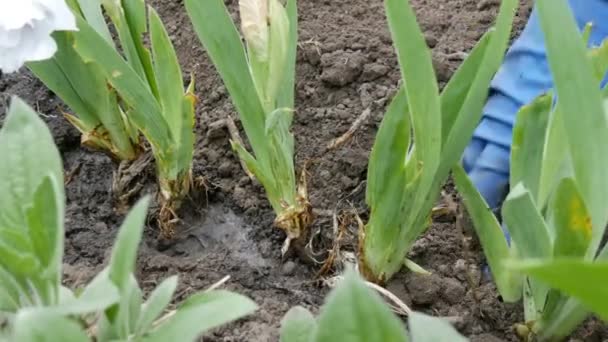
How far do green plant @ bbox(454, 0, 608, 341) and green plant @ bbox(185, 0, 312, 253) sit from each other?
0.23 meters

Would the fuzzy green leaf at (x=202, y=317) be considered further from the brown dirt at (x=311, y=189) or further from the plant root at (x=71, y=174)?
the plant root at (x=71, y=174)

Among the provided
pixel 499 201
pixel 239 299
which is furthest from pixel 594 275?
pixel 499 201

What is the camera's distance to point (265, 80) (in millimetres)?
994

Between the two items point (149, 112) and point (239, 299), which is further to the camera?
point (149, 112)

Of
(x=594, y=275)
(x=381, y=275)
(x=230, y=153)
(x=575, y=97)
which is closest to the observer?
(x=594, y=275)

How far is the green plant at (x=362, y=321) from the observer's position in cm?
51

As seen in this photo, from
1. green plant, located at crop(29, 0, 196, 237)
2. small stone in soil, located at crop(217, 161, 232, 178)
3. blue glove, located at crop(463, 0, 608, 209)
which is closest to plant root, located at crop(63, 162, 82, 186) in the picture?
green plant, located at crop(29, 0, 196, 237)

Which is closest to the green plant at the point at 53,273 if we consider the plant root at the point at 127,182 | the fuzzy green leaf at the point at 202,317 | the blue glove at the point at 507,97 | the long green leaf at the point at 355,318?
the fuzzy green leaf at the point at 202,317

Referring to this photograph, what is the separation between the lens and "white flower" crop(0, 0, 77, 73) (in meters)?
0.88

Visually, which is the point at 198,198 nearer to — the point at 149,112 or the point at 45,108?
the point at 149,112

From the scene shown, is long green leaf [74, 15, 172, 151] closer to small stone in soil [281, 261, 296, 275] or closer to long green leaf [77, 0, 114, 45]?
long green leaf [77, 0, 114, 45]

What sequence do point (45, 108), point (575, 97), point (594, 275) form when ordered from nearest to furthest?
point (594, 275), point (575, 97), point (45, 108)

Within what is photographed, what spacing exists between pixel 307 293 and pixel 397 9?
15.7 inches

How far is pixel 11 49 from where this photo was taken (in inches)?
35.4
